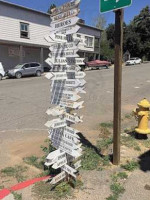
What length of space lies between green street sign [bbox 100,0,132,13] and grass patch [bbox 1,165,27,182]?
2925 mm

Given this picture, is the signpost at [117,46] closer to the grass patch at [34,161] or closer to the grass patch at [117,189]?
the grass patch at [117,189]

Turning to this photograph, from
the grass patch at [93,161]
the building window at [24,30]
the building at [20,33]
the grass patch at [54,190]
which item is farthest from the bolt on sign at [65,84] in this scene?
the building window at [24,30]

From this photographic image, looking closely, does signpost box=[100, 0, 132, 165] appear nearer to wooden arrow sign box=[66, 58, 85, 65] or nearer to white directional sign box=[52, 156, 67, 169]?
wooden arrow sign box=[66, 58, 85, 65]

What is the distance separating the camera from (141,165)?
4.46 metres

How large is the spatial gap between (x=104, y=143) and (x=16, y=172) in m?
2.03

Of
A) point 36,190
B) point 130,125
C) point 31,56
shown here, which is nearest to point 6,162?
point 36,190

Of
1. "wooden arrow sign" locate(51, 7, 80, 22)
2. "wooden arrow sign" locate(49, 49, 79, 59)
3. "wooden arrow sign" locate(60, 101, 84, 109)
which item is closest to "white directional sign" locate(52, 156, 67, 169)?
"wooden arrow sign" locate(60, 101, 84, 109)

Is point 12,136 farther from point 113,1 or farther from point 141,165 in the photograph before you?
point 113,1

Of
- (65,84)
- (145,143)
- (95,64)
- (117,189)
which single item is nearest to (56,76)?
(65,84)

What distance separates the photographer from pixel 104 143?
18.0 ft

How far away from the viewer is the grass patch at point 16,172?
4098 mm

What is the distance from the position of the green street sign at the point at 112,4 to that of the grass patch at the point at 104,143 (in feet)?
8.75

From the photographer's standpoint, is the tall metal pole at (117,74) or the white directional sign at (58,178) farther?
the tall metal pole at (117,74)

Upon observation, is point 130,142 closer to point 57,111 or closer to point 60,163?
point 60,163
